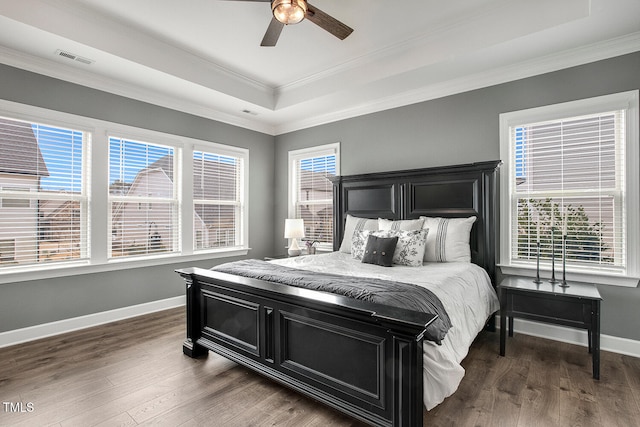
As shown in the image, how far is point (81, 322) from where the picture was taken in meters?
3.42

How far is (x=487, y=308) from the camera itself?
2840 millimetres

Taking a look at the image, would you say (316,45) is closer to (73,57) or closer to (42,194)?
(73,57)

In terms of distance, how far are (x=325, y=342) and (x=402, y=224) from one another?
1945 mm

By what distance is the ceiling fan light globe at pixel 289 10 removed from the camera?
6.93 ft

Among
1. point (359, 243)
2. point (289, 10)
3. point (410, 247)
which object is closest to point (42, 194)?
point (289, 10)

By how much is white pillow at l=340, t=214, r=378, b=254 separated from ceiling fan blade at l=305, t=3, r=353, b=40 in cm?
210

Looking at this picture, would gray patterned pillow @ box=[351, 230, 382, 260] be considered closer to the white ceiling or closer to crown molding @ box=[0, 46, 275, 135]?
the white ceiling

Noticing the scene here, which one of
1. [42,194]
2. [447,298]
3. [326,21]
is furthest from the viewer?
[42,194]

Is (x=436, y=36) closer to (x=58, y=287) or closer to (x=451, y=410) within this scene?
(x=451, y=410)

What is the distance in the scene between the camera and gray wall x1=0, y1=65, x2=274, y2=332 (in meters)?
3.05

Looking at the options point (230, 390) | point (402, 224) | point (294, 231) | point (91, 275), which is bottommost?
point (230, 390)

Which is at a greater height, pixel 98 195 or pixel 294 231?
pixel 98 195

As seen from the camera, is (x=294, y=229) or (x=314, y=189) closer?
(x=294, y=229)

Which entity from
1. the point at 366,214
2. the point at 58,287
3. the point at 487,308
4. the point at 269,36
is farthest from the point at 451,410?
the point at 58,287
